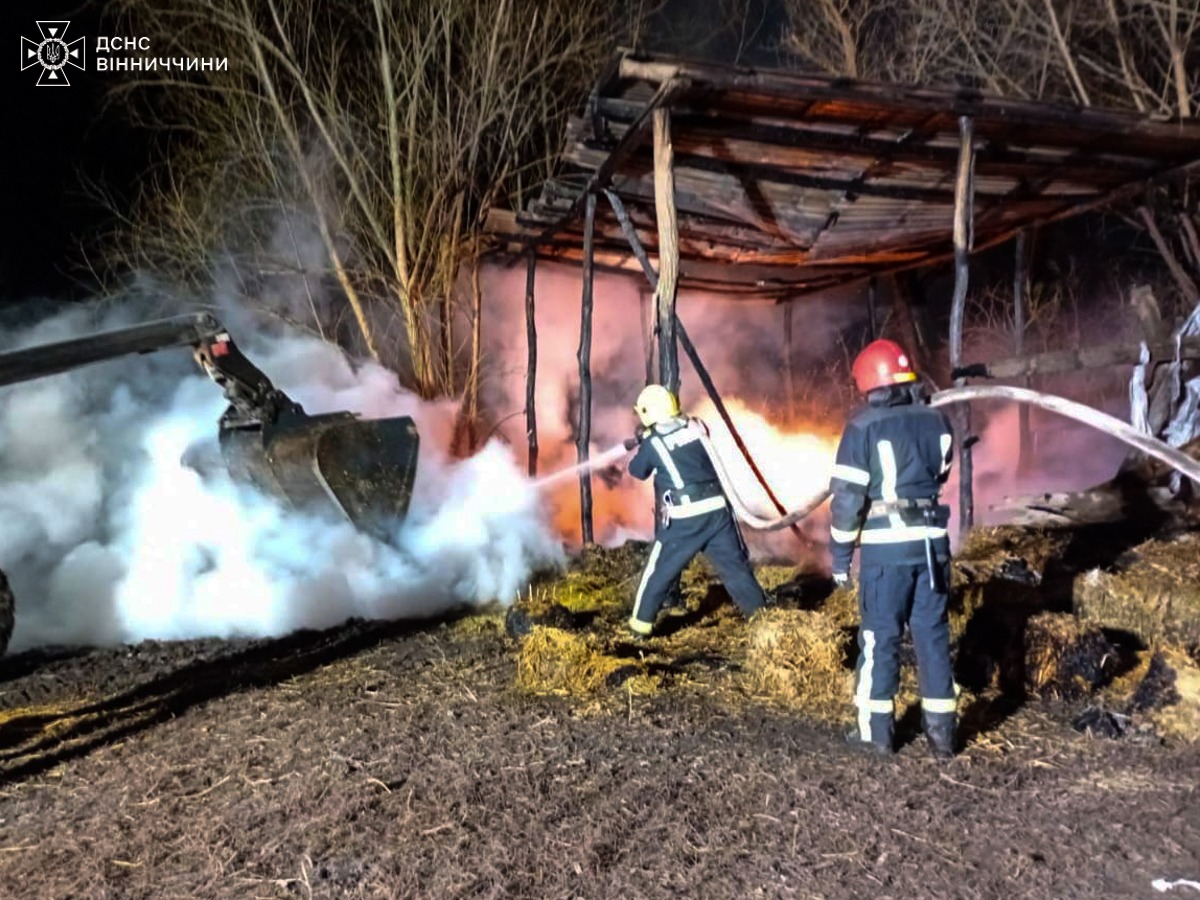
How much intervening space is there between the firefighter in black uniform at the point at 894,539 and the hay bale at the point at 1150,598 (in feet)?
6.13

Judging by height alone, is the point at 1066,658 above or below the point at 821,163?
below

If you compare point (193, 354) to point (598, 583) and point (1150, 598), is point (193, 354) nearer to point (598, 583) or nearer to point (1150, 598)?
point (598, 583)

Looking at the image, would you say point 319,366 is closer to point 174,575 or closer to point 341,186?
point 341,186

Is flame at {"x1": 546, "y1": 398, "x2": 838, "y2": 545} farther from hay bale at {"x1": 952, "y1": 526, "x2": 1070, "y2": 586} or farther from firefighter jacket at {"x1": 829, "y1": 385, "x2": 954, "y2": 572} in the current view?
firefighter jacket at {"x1": 829, "y1": 385, "x2": 954, "y2": 572}

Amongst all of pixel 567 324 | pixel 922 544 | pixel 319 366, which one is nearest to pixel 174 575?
pixel 319 366

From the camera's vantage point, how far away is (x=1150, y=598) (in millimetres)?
5250

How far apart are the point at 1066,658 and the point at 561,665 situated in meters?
2.91

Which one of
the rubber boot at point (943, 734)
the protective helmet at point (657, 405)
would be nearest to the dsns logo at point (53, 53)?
the protective helmet at point (657, 405)

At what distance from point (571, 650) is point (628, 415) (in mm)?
9081

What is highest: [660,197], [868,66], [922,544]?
[868,66]

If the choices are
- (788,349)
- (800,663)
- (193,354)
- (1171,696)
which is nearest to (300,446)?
(193,354)

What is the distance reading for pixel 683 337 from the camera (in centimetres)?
718

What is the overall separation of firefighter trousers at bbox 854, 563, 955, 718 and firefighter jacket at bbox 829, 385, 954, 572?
0.35ft

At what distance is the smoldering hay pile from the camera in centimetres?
675
